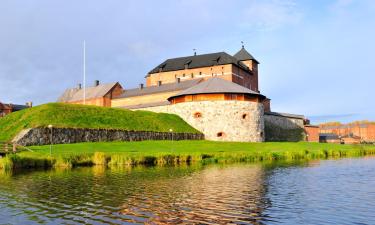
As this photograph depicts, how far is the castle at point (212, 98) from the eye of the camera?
48.6m

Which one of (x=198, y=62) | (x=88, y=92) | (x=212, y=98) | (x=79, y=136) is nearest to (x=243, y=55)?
(x=198, y=62)

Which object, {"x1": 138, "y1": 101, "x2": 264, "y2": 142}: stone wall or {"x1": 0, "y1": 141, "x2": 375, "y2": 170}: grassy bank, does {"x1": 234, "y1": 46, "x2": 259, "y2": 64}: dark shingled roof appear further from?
{"x1": 0, "y1": 141, "x2": 375, "y2": 170}: grassy bank

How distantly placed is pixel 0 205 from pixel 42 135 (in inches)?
885

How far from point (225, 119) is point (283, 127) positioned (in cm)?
2142

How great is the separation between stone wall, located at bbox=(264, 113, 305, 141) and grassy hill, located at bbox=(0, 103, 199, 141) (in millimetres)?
19032

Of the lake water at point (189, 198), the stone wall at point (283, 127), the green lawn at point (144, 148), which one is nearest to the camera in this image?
the lake water at point (189, 198)

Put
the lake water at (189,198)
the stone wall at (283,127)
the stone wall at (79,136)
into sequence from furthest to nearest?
the stone wall at (283,127)
the stone wall at (79,136)
the lake water at (189,198)

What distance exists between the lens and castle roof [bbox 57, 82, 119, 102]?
234ft

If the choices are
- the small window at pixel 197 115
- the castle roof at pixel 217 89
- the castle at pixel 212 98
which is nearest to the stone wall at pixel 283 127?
the castle at pixel 212 98

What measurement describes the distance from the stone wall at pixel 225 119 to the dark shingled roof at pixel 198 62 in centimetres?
2129

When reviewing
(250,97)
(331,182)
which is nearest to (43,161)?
(331,182)

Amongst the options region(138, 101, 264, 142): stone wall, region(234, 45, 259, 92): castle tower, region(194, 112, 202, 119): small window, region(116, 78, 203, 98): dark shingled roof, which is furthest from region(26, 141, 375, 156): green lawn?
region(234, 45, 259, 92): castle tower

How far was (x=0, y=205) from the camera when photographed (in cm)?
1259

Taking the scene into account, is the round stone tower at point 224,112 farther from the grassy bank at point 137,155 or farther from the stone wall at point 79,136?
the grassy bank at point 137,155
